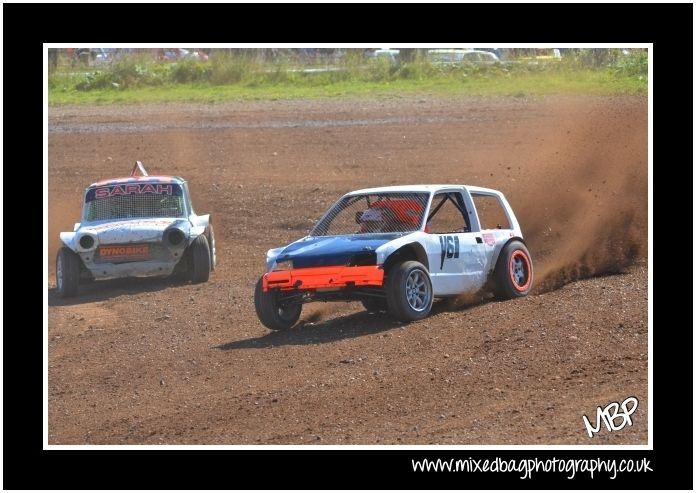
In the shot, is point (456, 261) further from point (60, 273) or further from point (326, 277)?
point (60, 273)

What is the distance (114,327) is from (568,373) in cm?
545

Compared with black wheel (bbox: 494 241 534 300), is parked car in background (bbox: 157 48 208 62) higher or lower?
higher

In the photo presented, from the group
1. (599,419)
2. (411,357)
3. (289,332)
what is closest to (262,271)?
(289,332)

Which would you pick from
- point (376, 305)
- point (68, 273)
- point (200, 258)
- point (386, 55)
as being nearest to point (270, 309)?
point (376, 305)

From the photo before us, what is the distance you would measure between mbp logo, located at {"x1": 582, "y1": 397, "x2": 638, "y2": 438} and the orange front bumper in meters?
3.17

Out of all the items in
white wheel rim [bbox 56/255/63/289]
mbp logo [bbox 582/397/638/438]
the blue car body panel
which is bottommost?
mbp logo [bbox 582/397/638/438]

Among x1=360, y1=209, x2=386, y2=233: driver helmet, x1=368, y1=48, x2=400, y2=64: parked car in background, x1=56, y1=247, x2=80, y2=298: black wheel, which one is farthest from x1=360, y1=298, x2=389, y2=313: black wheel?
x1=368, y1=48, x2=400, y2=64: parked car in background

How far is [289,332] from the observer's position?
12.1 m

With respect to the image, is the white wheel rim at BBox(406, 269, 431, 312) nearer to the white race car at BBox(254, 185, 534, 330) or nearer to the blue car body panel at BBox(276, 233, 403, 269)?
the white race car at BBox(254, 185, 534, 330)

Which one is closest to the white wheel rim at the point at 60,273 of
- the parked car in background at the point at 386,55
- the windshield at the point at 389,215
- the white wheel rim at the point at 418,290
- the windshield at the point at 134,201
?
the windshield at the point at 134,201

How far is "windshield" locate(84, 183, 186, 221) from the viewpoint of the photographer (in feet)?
53.3

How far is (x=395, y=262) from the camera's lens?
1185 centimetres

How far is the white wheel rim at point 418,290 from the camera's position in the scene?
11664mm

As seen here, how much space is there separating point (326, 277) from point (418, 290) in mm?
896
